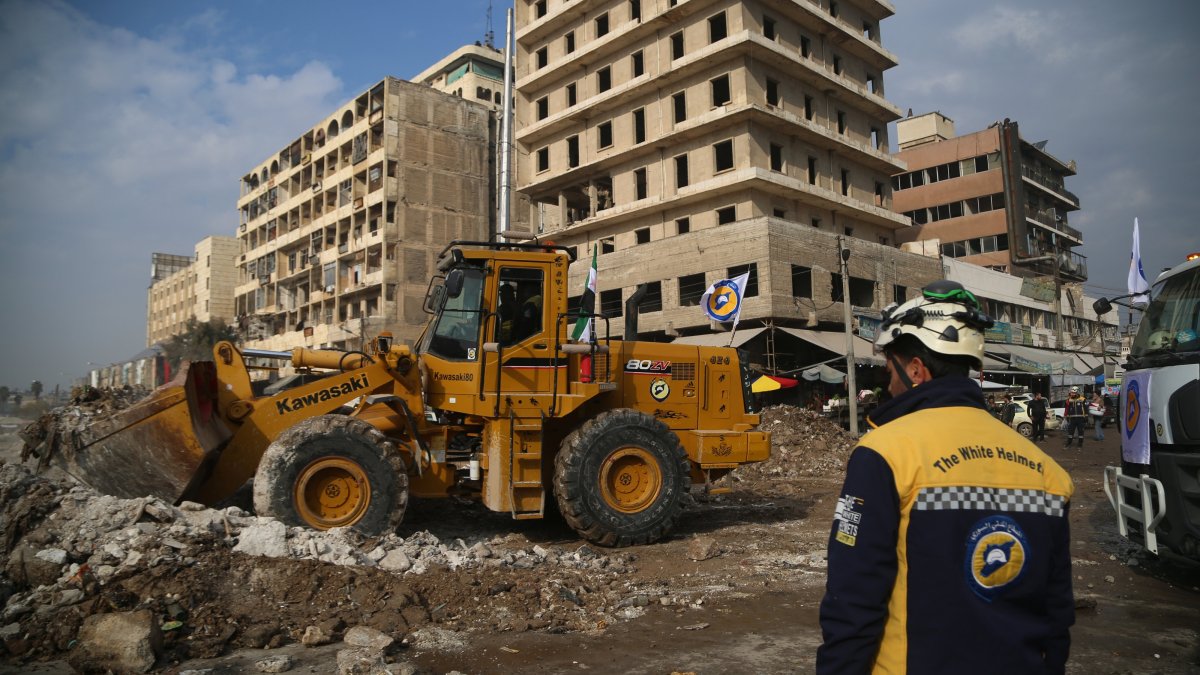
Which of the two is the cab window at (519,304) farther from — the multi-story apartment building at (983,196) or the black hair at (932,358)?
the multi-story apartment building at (983,196)

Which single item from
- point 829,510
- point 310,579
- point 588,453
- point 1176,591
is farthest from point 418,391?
point 1176,591

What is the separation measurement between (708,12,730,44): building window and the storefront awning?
13987 millimetres

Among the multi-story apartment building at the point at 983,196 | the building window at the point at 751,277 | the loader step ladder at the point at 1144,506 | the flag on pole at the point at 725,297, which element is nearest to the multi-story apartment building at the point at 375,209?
the building window at the point at 751,277

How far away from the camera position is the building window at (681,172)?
105 ft

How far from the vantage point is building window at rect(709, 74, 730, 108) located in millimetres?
30828

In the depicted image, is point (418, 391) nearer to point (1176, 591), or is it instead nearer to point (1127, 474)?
point (1127, 474)

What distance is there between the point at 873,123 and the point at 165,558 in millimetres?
39292

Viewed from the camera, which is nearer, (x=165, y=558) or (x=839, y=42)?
(x=165, y=558)

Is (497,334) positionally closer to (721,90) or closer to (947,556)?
(947,556)

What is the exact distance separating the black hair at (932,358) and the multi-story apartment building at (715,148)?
24040 millimetres

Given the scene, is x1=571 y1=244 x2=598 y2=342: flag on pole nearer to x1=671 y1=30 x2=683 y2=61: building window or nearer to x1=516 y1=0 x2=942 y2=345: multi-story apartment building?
x1=516 y1=0 x2=942 y2=345: multi-story apartment building

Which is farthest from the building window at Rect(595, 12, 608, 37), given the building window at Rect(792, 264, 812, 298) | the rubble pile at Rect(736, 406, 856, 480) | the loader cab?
the loader cab

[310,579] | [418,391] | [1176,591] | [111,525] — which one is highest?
[418,391]

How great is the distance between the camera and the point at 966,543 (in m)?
1.84
